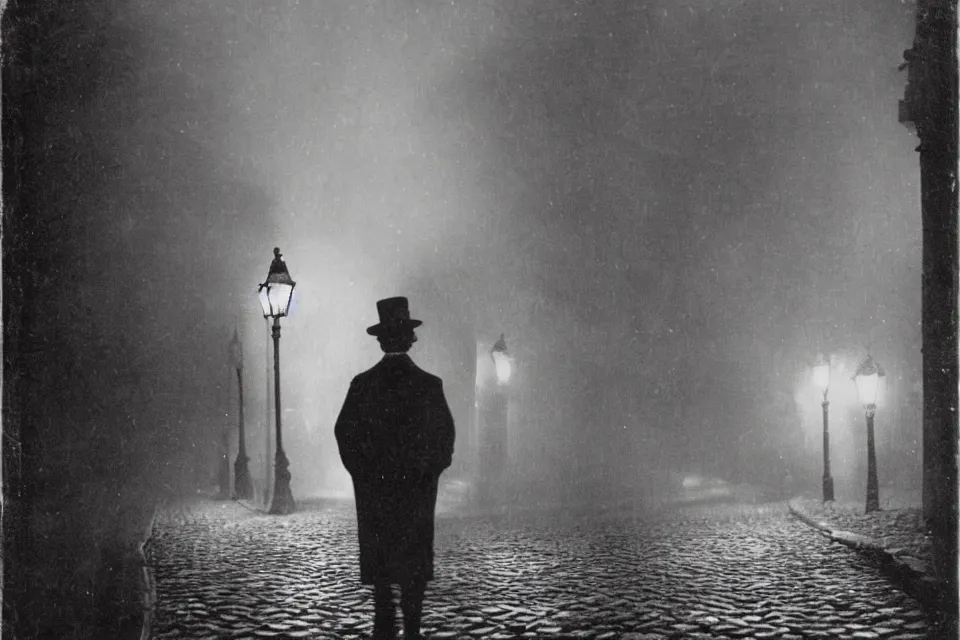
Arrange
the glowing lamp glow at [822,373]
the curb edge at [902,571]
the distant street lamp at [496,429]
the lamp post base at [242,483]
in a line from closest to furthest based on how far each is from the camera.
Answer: the curb edge at [902,571], the glowing lamp glow at [822,373], the lamp post base at [242,483], the distant street lamp at [496,429]

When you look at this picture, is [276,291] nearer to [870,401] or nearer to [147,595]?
[147,595]

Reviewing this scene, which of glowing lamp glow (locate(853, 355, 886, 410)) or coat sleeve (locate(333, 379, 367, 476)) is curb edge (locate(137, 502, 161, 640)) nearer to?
coat sleeve (locate(333, 379, 367, 476))

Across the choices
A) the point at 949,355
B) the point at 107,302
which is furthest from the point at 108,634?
the point at 107,302

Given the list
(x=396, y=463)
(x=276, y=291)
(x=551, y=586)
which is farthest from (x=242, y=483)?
(x=396, y=463)

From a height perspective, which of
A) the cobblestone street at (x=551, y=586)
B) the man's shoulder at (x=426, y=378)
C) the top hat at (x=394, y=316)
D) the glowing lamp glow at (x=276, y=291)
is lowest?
the cobblestone street at (x=551, y=586)

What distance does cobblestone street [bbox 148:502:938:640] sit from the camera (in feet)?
21.2

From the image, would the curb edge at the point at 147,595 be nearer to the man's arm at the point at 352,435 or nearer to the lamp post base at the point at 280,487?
the man's arm at the point at 352,435

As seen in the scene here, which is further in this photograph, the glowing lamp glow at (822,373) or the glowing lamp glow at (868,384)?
the glowing lamp glow at (822,373)

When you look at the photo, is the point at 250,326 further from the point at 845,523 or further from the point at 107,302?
the point at 845,523

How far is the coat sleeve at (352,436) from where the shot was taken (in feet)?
19.5

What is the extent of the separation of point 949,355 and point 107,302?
69.5 metres

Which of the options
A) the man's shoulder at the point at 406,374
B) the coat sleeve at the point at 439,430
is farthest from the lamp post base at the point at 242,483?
the coat sleeve at the point at 439,430

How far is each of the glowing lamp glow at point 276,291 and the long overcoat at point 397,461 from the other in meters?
9.60

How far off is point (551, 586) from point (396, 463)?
3.26m
